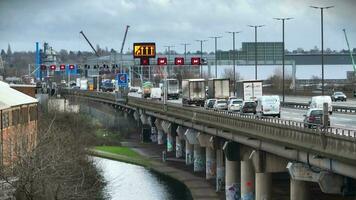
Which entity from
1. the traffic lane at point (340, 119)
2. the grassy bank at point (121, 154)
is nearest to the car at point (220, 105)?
the grassy bank at point (121, 154)

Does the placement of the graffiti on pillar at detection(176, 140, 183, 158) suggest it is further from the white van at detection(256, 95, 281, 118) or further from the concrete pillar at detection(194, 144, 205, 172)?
the white van at detection(256, 95, 281, 118)

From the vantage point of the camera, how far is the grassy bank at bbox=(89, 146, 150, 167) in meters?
91.9

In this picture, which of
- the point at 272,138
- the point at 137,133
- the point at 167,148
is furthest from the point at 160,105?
the point at 272,138

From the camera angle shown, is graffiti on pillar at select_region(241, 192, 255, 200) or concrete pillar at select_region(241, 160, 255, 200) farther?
concrete pillar at select_region(241, 160, 255, 200)

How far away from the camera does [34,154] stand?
36.5 meters

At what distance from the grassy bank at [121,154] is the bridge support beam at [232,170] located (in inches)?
1153

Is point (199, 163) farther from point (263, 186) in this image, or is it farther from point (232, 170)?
point (263, 186)

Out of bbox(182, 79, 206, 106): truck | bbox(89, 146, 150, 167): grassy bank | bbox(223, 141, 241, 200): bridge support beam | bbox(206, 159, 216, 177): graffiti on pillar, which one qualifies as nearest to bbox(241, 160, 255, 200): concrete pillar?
bbox(223, 141, 241, 200): bridge support beam

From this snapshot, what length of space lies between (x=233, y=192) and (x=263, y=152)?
1175cm

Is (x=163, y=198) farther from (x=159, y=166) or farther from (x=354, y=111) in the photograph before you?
(x=354, y=111)

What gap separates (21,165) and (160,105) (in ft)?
200

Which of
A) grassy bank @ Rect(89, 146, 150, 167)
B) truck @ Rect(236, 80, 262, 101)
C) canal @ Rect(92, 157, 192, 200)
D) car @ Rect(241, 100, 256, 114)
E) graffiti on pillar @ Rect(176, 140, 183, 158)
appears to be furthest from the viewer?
graffiti on pillar @ Rect(176, 140, 183, 158)

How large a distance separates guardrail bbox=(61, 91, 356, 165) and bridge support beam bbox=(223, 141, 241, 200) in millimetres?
1648

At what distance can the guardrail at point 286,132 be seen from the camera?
3284 centimetres
